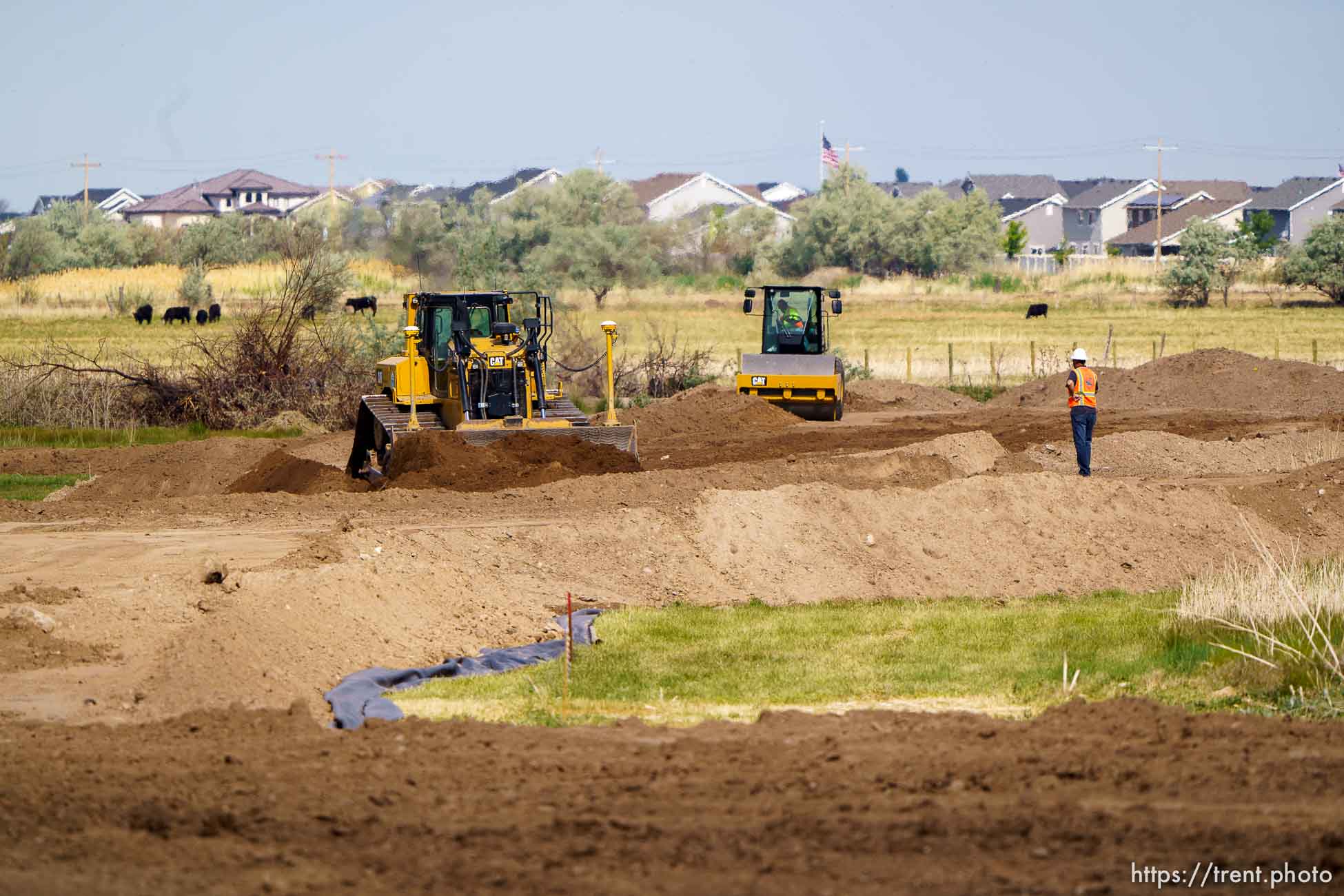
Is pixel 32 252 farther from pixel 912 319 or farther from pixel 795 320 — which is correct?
pixel 795 320

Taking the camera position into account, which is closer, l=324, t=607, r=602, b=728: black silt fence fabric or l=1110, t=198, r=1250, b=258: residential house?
l=324, t=607, r=602, b=728: black silt fence fabric

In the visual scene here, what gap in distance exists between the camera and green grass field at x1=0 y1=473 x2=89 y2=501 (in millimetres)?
21719

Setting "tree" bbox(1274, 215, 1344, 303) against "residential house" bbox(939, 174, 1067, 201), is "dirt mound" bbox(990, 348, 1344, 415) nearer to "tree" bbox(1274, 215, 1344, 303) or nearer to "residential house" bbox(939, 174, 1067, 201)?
"tree" bbox(1274, 215, 1344, 303)

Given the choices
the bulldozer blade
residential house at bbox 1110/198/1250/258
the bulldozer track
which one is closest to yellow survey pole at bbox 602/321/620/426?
the bulldozer blade

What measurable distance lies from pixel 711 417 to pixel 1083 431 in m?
9.62

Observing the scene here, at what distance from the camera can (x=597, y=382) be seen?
35.4 meters

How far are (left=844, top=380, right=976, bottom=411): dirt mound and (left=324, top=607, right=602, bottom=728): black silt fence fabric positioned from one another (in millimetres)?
21310

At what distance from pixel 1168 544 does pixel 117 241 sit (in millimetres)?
78231

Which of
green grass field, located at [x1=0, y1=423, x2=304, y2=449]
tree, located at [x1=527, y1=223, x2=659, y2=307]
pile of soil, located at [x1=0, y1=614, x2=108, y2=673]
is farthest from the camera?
tree, located at [x1=527, y1=223, x2=659, y2=307]

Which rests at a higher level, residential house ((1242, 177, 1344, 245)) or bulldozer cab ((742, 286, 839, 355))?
residential house ((1242, 177, 1344, 245))

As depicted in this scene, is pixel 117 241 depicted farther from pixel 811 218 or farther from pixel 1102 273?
pixel 1102 273

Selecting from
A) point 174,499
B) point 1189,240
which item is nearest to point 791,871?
point 174,499

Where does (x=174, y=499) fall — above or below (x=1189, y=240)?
below

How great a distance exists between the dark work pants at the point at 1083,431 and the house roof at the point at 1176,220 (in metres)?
98.3
